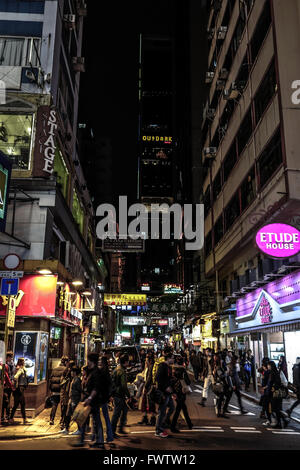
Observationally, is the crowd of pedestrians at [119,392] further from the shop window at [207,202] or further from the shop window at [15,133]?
the shop window at [207,202]

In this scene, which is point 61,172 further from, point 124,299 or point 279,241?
point 124,299

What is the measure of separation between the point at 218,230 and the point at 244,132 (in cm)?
1025

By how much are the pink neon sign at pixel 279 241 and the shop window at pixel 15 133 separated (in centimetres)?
1095

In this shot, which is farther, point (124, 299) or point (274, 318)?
point (124, 299)

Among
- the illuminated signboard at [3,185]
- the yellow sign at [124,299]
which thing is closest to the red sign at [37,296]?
the illuminated signboard at [3,185]

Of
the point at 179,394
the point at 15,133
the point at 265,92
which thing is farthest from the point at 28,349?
A: the point at 265,92

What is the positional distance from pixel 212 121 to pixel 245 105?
1192 centimetres

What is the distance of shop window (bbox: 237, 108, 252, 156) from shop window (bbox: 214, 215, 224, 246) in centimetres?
736

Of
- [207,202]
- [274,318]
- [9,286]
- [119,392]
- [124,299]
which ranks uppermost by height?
[207,202]

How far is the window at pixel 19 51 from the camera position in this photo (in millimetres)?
18641

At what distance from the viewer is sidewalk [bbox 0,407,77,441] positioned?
9914mm

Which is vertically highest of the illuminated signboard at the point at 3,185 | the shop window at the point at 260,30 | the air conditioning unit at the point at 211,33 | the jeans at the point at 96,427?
the air conditioning unit at the point at 211,33

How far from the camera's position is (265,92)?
68.3 feet

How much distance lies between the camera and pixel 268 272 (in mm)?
19000
